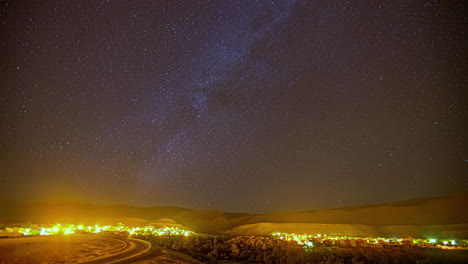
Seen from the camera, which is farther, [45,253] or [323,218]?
[323,218]

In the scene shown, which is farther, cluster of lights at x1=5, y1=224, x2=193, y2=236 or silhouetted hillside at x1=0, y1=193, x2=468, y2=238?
silhouetted hillside at x1=0, y1=193, x2=468, y2=238

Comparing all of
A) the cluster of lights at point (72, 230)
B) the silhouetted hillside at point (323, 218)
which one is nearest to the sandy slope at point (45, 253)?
the cluster of lights at point (72, 230)

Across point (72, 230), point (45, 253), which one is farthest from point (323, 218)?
point (45, 253)

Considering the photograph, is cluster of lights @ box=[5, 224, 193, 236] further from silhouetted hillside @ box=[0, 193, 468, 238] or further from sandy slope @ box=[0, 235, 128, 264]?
silhouetted hillside @ box=[0, 193, 468, 238]

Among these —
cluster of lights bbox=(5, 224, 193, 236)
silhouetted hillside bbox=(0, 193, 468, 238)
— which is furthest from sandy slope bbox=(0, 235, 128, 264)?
silhouetted hillside bbox=(0, 193, 468, 238)

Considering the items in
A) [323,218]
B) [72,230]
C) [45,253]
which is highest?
[323,218]

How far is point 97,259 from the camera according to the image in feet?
71.7

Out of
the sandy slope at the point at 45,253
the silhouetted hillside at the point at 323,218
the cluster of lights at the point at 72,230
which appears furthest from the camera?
the silhouetted hillside at the point at 323,218

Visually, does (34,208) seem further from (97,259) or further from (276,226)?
(97,259)

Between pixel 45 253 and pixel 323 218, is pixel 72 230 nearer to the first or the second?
pixel 45 253

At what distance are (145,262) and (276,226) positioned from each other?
225 feet

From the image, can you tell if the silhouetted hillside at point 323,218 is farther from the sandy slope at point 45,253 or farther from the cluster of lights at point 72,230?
the sandy slope at point 45,253

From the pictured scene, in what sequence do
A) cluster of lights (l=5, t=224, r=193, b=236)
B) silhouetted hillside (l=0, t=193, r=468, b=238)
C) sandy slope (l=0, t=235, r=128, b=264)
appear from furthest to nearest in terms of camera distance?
silhouetted hillside (l=0, t=193, r=468, b=238), cluster of lights (l=5, t=224, r=193, b=236), sandy slope (l=0, t=235, r=128, b=264)

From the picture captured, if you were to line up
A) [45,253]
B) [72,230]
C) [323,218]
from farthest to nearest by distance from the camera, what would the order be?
[323,218] < [72,230] < [45,253]
